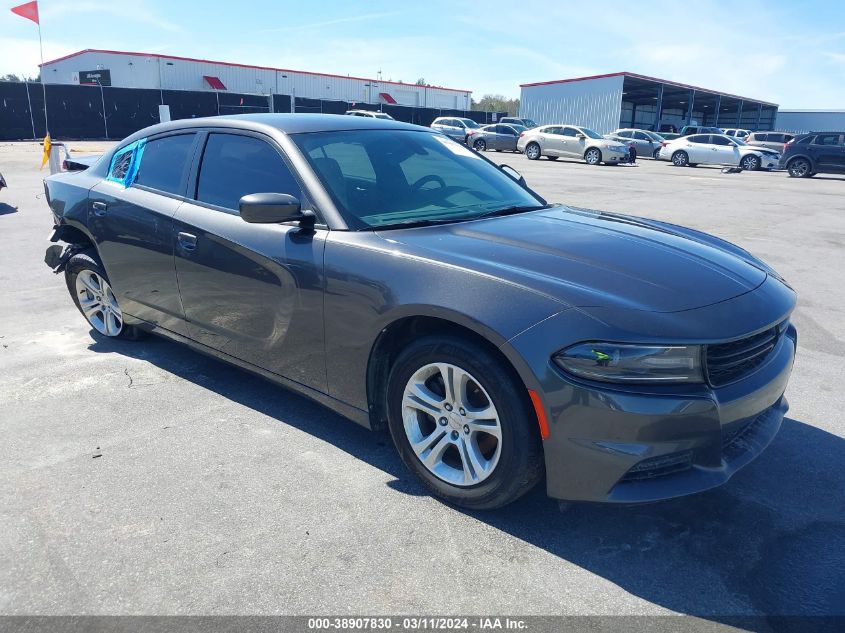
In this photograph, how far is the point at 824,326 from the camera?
18.2ft

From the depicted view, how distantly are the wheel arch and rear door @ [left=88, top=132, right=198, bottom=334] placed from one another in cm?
158

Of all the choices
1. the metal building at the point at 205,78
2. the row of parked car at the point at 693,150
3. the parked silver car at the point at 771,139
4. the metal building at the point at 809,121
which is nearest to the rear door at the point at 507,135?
the row of parked car at the point at 693,150

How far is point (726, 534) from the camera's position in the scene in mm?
2727

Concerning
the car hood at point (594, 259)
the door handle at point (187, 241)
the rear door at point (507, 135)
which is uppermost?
the rear door at point (507, 135)

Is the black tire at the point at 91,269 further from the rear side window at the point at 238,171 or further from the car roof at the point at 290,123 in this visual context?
the rear side window at the point at 238,171

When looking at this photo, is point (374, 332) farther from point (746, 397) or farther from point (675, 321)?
point (746, 397)

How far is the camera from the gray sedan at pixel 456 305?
7.93ft

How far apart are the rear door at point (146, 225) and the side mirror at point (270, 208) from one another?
40.1 inches

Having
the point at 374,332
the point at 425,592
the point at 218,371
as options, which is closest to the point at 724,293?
the point at 374,332

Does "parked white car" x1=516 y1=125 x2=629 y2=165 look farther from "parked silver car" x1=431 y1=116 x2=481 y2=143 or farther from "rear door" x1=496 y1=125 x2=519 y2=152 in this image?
"parked silver car" x1=431 y1=116 x2=481 y2=143

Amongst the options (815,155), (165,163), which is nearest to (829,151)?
(815,155)

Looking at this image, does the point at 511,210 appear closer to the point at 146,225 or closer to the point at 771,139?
the point at 146,225

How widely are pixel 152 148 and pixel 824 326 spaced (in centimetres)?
544

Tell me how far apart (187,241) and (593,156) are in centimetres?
2657
